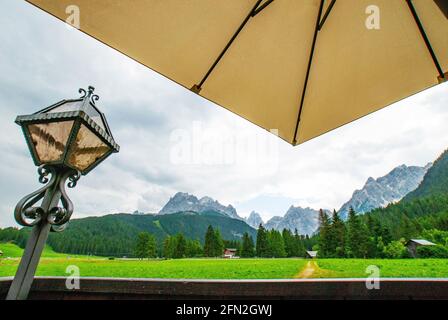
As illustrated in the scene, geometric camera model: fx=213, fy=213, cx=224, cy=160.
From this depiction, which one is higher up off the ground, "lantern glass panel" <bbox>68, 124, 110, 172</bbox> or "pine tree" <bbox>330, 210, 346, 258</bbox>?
"pine tree" <bbox>330, 210, 346, 258</bbox>

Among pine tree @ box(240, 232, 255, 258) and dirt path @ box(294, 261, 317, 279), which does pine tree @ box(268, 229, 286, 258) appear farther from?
dirt path @ box(294, 261, 317, 279)

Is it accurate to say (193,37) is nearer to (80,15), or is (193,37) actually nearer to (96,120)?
(80,15)

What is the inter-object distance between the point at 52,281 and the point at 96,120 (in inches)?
77.7

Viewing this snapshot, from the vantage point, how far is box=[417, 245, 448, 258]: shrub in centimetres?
2758

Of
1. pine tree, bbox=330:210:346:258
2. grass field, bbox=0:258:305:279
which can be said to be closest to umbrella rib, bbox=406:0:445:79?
grass field, bbox=0:258:305:279

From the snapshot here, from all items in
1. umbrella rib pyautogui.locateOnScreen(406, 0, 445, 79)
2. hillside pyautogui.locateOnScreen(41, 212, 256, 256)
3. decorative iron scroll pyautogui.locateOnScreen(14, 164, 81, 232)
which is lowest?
decorative iron scroll pyautogui.locateOnScreen(14, 164, 81, 232)

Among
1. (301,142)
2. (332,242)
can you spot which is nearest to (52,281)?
(301,142)

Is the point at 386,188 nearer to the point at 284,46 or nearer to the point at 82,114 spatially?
the point at 284,46

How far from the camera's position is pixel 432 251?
28.4 metres

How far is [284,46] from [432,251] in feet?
133

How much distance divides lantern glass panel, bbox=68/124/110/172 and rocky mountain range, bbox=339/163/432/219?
604 feet

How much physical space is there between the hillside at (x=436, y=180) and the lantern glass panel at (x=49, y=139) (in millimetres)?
98357
